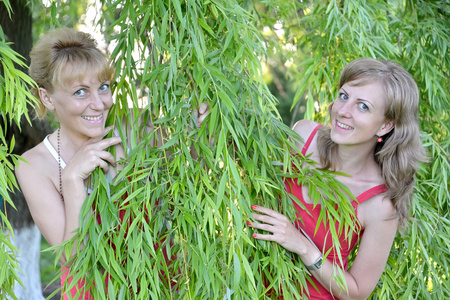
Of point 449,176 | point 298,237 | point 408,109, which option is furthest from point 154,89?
point 449,176

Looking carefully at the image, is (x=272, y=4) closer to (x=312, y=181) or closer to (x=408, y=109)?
(x=408, y=109)

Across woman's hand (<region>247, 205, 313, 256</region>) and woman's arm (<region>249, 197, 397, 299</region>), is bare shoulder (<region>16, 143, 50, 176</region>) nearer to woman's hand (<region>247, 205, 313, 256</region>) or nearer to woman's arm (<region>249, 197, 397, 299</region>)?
woman's hand (<region>247, 205, 313, 256</region>)

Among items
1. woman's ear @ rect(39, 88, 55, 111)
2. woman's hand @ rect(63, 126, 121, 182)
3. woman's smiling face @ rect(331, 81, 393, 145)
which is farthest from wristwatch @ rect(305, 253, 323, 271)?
woman's ear @ rect(39, 88, 55, 111)

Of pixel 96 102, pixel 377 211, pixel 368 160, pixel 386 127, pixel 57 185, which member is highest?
pixel 96 102

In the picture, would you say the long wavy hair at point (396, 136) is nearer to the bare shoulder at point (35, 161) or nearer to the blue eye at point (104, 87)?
the blue eye at point (104, 87)

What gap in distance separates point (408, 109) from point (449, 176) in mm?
698

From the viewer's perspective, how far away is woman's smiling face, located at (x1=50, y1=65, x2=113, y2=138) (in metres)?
1.42

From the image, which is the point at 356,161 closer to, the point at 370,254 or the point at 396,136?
the point at 396,136

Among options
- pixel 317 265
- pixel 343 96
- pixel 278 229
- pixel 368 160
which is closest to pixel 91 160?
pixel 278 229

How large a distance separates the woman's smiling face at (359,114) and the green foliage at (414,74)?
430 mm

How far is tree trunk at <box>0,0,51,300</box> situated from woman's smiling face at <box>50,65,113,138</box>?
1.47m

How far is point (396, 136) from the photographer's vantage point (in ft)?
5.58

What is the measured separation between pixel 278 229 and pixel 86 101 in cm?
60

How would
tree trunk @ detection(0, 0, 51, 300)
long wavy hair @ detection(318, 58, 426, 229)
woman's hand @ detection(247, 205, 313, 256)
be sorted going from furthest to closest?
tree trunk @ detection(0, 0, 51, 300) < long wavy hair @ detection(318, 58, 426, 229) < woman's hand @ detection(247, 205, 313, 256)
